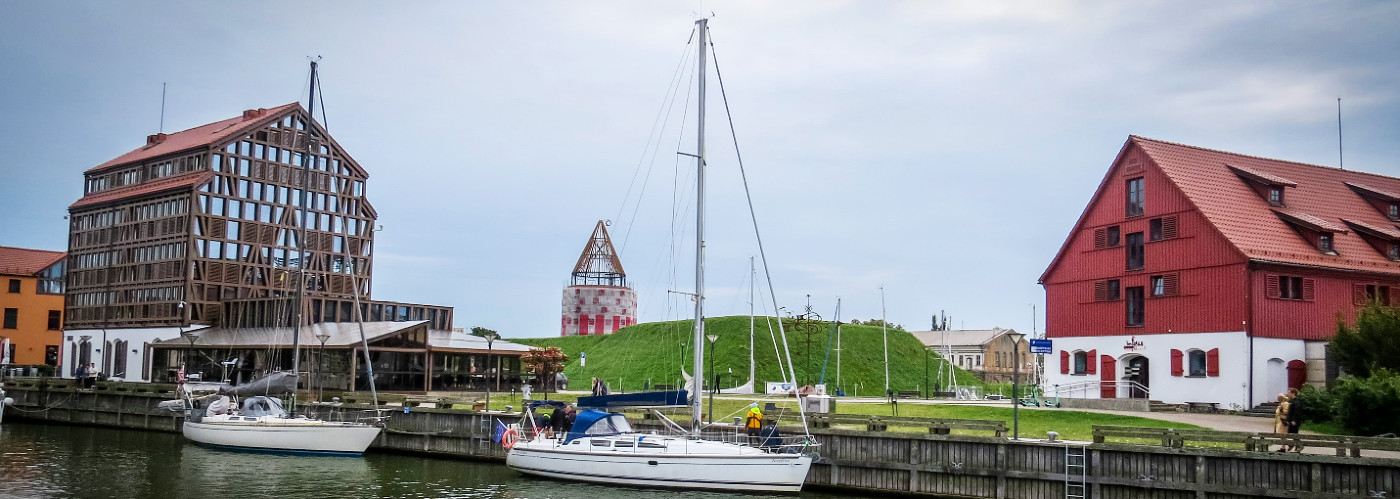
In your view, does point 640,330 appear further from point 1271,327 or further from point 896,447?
point 896,447

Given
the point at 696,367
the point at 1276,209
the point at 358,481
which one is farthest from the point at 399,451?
the point at 1276,209

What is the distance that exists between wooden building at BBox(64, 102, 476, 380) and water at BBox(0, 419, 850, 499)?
114ft

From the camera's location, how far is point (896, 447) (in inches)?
1344

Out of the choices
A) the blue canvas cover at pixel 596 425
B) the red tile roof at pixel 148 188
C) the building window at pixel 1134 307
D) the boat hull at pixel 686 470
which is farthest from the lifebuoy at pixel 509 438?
the red tile roof at pixel 148 188

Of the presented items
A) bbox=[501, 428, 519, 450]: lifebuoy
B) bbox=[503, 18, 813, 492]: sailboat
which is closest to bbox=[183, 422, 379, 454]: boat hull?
bbox=[501, 428, 519, 450]: lifebuoy

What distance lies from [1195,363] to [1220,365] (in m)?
1.67

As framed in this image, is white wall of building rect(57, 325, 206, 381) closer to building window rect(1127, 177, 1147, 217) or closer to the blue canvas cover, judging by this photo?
the blue canvas cover

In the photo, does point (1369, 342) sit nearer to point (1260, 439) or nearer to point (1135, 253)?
point (1135, 253)

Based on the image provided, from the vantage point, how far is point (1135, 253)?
179ft

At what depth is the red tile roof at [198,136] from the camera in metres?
89.8

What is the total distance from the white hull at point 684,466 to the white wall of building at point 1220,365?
24.8 meters

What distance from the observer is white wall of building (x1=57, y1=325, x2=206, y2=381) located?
8694cm

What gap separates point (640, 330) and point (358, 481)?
58.3 m

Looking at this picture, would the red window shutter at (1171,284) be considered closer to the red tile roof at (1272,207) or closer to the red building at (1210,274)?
the red building at (1210,274)
